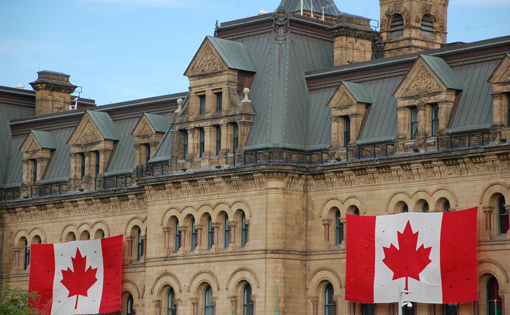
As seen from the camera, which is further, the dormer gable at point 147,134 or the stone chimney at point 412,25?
the stone chimney at point 412,25

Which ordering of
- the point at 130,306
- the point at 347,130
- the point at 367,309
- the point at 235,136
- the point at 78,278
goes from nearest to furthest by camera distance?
1. the point at 367,309
2. the point at 347,130
3. the point at 235,136
4. the point at 130,306
5. the point at 78,278

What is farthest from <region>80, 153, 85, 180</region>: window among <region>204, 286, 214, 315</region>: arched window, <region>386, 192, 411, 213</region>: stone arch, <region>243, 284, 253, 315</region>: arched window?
<region>386, 192, 411, 213</region>: stone arch

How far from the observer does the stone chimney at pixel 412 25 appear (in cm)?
9438

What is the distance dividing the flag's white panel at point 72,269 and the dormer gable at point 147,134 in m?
6.82

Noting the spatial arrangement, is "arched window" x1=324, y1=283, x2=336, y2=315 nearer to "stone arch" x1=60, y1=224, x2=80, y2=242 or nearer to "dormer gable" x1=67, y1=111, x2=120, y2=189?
"dormer gable" x1=67, y1=111, x2=120, y2=189

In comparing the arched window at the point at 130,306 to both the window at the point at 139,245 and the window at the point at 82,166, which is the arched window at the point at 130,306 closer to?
the window at the point at 139,245

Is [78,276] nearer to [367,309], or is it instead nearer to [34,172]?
[34,172]

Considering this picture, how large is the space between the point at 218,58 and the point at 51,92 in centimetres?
2890

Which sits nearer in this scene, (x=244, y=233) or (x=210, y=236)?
(x=244, y=233)

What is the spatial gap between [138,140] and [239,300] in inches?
666

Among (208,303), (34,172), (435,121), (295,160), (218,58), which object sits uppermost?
(218,58)

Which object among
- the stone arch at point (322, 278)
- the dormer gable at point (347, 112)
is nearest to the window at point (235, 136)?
the dormer gable at point (347, 112)

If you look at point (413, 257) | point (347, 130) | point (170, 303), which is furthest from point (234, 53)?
point (413, 257)

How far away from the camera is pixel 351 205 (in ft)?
267
